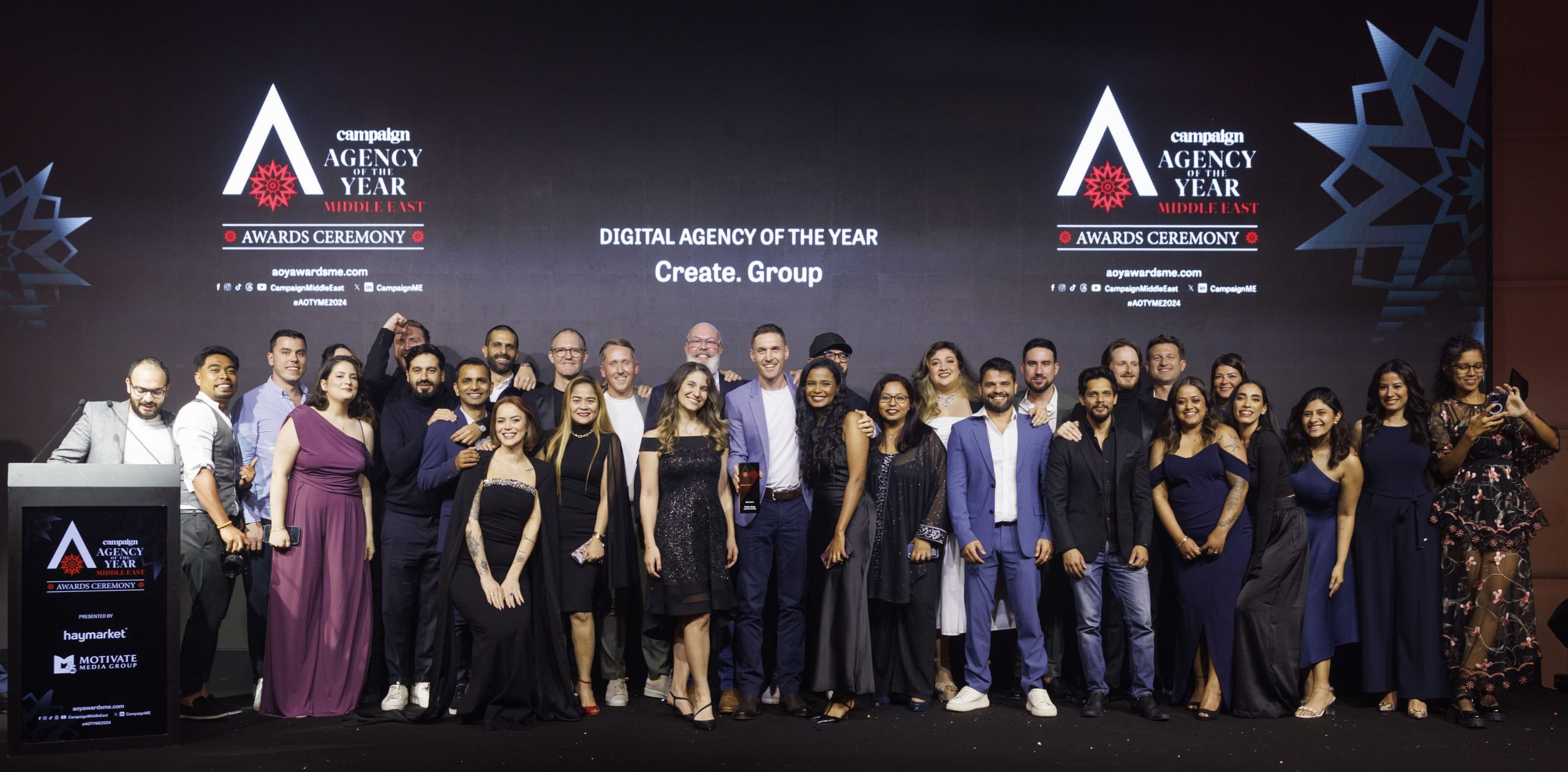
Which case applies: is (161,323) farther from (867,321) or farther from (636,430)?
(867,321)

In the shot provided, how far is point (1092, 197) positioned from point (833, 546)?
296 centimetres

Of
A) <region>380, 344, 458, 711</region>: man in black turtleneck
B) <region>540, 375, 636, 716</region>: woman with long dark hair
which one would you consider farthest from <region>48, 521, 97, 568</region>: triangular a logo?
<region>540, 375, 636, 716</region>: woman with long dark hair

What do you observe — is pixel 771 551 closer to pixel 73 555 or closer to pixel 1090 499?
pixel 1090 499

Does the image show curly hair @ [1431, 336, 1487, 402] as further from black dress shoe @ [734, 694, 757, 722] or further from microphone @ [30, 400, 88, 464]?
microphone @ [30, 400, 88, 464]

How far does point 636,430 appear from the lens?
5.61m

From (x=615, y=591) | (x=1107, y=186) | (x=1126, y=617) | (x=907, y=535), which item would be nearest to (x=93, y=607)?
(x=615, y=591)

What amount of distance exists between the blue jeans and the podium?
3.92 meters

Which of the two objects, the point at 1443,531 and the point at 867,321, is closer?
the point at 1443,531

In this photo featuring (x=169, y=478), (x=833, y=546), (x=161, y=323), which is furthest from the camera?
(x=161, y=323)

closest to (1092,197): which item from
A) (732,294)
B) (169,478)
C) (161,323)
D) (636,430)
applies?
(732,294)

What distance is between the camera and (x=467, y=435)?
5133mm

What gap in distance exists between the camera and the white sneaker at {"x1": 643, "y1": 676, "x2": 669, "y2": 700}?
5.42 m

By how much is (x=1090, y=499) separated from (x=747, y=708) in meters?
1.84

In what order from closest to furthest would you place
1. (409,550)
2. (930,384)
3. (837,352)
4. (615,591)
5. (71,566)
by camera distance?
1. (71,566)
2. (409,550)
3. (615,591)
4. (930,384)
5. (837,352)
